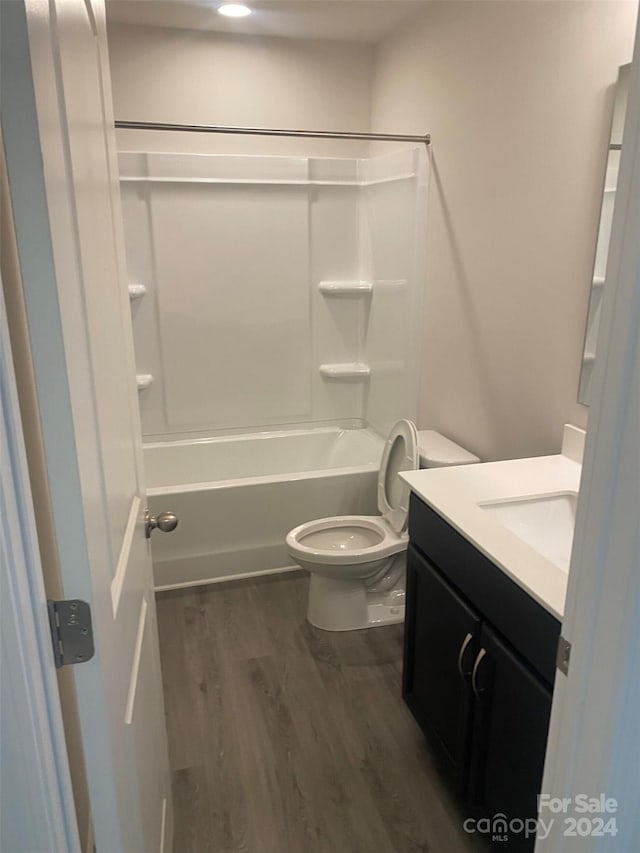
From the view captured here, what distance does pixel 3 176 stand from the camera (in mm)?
702

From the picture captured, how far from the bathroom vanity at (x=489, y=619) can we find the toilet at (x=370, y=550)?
55cm

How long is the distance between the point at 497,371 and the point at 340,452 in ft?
4.98

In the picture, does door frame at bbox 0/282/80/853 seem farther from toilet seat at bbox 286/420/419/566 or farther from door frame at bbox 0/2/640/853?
toilet seat at bbox 286/420/419/566

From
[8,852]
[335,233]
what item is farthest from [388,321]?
[8,852]

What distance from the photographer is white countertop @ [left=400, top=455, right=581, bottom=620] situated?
128 centimetres

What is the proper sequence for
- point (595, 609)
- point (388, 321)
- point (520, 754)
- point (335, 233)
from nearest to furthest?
point (595, 609)
point (520, 754)
point (388, 321)
point (335, 233)

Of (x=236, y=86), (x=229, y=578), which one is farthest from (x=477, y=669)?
(x=236, y=86)

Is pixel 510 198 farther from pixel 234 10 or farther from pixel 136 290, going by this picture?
pixel 136 290

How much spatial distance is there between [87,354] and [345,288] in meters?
2.88

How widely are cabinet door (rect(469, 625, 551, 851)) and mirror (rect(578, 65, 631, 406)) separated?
2.33 ft

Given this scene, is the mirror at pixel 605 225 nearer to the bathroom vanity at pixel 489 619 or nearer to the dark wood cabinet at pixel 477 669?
the bathroom vanity at pixel 489 619

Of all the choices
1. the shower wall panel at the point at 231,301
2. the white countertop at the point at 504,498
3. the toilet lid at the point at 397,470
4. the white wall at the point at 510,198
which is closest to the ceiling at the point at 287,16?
the white wall at the point at 510,198

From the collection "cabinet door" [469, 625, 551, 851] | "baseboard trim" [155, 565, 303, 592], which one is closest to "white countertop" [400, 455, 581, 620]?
"cabinet door" [469, 625, 551, 851]

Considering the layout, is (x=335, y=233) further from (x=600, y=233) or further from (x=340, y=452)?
(x=600, y=233)
